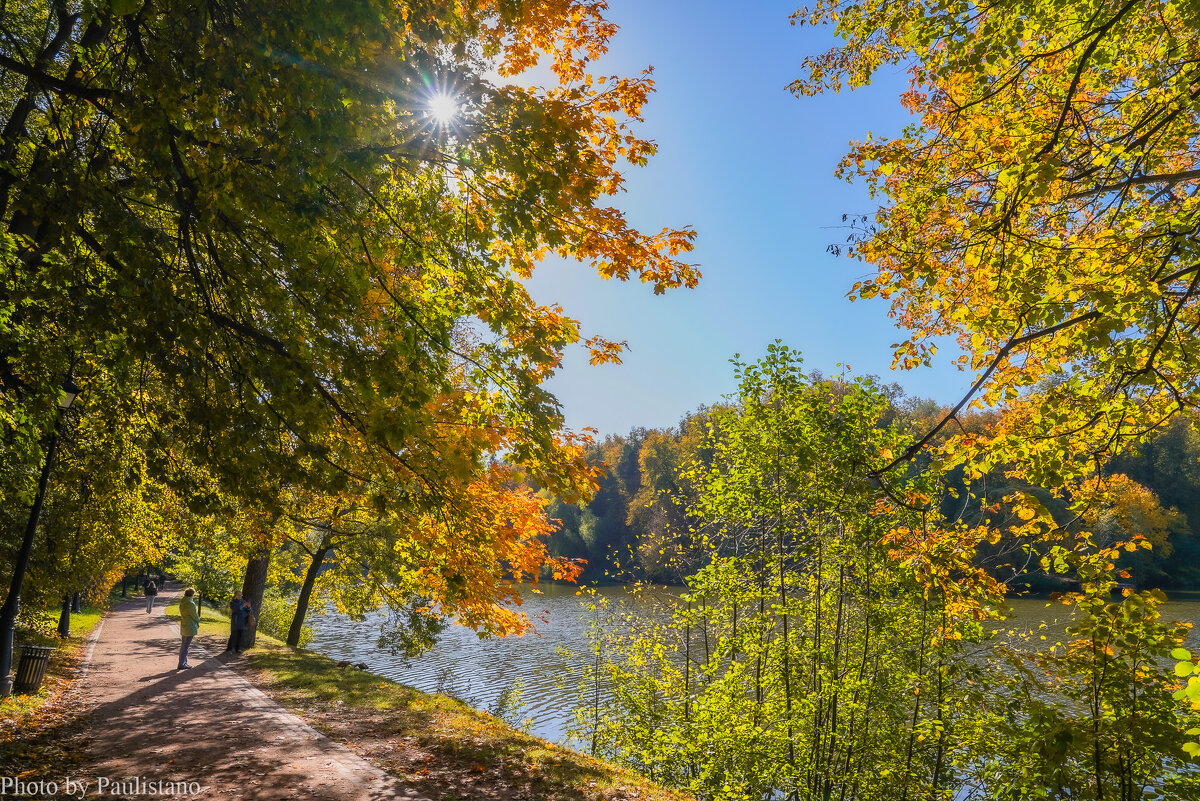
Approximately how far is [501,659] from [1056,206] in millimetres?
21154

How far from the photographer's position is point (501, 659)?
72.1ft

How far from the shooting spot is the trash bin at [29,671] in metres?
9.05

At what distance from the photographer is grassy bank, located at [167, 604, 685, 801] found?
21.0 feet

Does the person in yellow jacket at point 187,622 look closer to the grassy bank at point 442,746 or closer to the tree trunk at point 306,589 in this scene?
the grassy bank at point 442,746

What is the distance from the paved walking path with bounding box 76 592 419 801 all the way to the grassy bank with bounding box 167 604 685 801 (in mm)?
353

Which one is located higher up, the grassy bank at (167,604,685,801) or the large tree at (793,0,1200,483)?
the large tree at (793,0,1200,483)

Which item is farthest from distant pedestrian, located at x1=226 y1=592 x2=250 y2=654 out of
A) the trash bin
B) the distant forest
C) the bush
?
the distant forest

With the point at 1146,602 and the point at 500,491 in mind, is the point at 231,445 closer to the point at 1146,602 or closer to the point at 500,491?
the point at 500,491

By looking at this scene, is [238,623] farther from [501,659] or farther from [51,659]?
[501,659]

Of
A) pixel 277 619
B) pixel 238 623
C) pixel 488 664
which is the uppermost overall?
pixel 238 623

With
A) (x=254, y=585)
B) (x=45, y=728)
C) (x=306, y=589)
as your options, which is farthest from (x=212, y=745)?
(x=306, y=589)

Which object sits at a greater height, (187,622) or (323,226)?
(323,226)

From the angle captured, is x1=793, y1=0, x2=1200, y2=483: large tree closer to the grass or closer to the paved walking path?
the paved walking path

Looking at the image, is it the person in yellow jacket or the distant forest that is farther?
the distant forest
